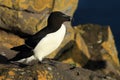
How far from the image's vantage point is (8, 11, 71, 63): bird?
12531 mm

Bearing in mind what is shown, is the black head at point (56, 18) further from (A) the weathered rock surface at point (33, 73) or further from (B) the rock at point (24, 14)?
(B) the rock at point (24, 14)

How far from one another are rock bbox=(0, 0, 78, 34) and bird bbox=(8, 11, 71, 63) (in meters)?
6.91

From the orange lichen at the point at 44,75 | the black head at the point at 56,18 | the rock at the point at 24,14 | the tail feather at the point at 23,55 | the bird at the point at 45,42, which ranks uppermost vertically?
the orange lichen at the point at 44,75

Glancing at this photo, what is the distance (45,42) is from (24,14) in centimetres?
787

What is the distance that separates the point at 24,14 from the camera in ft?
66.7

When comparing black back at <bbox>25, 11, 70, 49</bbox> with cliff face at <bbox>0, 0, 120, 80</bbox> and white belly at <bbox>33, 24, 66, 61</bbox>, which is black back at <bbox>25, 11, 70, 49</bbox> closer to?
white belly at <bbox>33, 24, 66, 61</bbox>

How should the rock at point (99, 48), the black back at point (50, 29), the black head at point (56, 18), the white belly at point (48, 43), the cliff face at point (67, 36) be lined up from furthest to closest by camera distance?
the rock at point (99, 48) < the cliff face at point (67, 36) < the black head at point (56, 18) < the black back at point (50, 29) < the white belly at point (48, 43)

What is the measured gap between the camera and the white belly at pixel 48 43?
41.0 feet

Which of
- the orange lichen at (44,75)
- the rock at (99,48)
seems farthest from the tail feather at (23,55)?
the rock at (99,48)

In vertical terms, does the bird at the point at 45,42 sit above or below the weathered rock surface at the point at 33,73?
below

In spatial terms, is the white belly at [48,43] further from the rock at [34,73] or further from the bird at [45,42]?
the rock at [34,73]

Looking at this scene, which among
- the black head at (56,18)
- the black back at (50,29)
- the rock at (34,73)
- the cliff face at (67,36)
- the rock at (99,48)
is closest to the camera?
the rock at (34,73)

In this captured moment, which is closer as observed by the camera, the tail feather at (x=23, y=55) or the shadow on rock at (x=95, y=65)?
the tail feather at (x=23, y=55)

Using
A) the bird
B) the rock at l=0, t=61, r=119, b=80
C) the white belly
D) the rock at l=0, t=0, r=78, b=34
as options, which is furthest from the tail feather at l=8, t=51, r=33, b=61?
the rock at l=0, t=0, r=78, b=34
